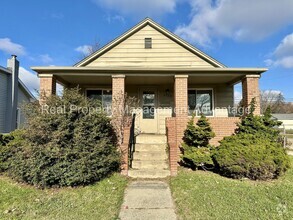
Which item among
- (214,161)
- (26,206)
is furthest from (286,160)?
(26,206)

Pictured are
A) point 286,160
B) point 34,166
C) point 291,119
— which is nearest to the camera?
point 34,166

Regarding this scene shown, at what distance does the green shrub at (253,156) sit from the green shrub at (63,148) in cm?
323

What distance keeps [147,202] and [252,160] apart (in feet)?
10.5

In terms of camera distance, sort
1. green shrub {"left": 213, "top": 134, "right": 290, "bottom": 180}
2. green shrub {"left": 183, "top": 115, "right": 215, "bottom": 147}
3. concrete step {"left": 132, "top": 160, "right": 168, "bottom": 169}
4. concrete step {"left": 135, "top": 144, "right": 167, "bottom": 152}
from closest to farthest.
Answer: green shrub {"left": 213, "top": 134, "right": 290, "bottom": 180} < concrete step {"left": 132, "top": 160, "right": 168, "bottom": 169} < green shrub {"left": 183, "top": 115, "right": 215, "bottom": 147} < concrete step {"left": 135, "top": 144, "right": 167, "bottom": 152}

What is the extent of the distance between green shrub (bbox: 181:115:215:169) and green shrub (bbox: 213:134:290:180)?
15.5 inches

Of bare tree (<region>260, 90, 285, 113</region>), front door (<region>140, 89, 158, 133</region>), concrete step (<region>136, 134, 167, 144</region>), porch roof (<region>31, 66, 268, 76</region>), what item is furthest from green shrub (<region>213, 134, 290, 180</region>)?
bare tree (<region>260, 90, 285, 113</region>)

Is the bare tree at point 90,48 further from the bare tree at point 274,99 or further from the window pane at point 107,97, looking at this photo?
the bare tree at point 274,99

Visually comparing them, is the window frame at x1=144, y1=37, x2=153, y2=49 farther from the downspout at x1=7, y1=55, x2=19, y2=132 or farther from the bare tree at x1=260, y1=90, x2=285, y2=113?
the bare tree at x1=260, y1=90, x2=285, y2=113

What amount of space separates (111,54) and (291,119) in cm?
4188

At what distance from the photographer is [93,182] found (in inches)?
230

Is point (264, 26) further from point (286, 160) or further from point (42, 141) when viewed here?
point (42, 141)

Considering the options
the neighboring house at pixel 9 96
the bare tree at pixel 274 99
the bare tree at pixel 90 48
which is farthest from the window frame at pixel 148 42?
the bare tree at pixel 274 99

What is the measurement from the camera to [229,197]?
16.3 feet

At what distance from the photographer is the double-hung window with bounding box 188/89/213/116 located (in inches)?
437
